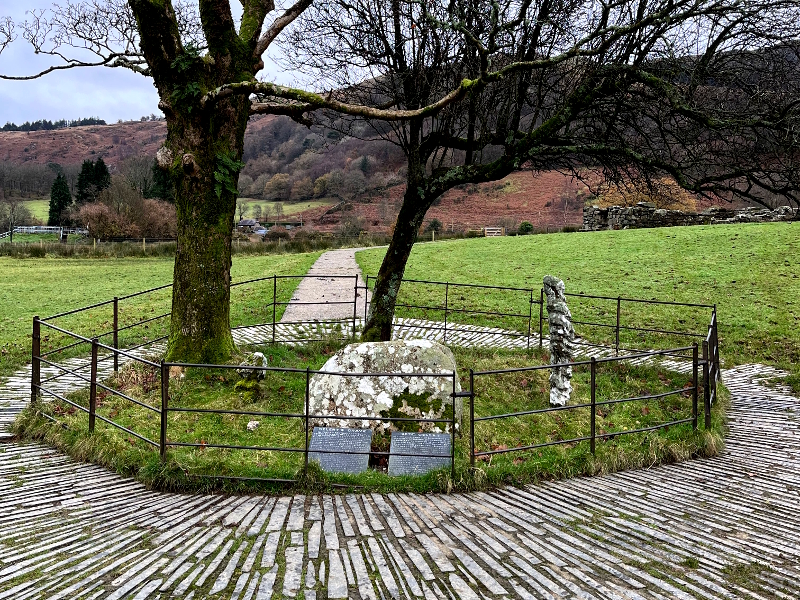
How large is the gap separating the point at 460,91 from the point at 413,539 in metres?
6.37

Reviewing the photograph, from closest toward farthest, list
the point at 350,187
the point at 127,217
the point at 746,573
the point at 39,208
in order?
the point at 746,573 → the point at 127,217 → the point at 350,187 → the point at 39,208

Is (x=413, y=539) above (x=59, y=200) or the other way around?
the other way around

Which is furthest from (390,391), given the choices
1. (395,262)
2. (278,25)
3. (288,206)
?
(288,206)

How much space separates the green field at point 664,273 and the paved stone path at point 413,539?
26.8ft

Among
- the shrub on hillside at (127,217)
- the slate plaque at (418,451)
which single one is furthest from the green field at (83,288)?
the shrub on hillside at (127,217)

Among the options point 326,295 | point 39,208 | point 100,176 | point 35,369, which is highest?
point 100,176

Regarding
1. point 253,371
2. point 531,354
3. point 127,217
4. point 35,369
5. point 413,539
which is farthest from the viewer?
point 127,217

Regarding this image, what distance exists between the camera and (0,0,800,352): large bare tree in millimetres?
8984

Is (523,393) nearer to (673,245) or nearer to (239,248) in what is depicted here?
(673,245)

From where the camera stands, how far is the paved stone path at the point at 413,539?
3.76 metres

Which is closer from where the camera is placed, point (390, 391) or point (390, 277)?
point (390, 391)

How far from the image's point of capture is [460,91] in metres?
8.48

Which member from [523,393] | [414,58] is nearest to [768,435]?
[523,393]

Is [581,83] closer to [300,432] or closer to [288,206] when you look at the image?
[300,432]
